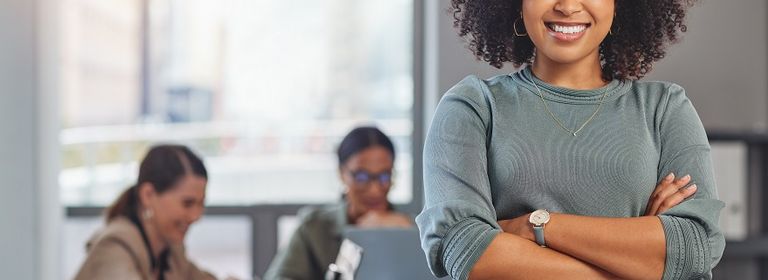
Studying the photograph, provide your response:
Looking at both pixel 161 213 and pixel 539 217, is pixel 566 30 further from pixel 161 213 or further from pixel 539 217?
pixel 161 213

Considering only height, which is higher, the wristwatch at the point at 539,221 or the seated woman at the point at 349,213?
the wristwatch at the point at 539,221

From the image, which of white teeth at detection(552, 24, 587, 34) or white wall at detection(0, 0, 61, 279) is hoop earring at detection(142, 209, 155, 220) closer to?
white wall at detection(0, 0, 61, 279)

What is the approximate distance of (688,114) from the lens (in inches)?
48.8

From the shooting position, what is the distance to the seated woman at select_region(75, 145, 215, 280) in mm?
2748

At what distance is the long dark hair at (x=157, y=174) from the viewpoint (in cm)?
281

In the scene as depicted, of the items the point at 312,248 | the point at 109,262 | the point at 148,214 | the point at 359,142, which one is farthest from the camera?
the point at 359,142

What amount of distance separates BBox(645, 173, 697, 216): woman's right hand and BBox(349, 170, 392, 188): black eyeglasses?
6.83 feet

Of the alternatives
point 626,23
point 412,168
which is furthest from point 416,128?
point 626,23

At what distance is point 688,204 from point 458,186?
0.25 meters

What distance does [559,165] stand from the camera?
46.4 inches

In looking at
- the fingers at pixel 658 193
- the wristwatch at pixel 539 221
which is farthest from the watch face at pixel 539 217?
the fingers at pixel 658 193

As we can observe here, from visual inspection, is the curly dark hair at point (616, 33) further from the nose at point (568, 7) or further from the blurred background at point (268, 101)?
the blurred background at point (268, 101)

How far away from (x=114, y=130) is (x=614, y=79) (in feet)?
9.53

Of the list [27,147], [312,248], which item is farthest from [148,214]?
[27,147]
